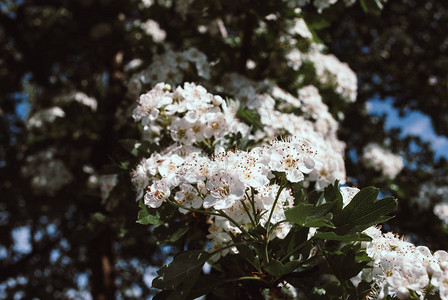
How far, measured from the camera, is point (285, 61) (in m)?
3.51

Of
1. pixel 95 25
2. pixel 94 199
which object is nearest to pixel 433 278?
pixel 94 199

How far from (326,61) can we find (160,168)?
2.40 metres

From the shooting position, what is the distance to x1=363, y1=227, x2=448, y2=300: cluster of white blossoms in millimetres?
1126

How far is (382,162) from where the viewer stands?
3994 mm

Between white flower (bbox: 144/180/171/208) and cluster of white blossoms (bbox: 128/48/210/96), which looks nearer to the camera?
white flower (bbox: 144/180/171/208)

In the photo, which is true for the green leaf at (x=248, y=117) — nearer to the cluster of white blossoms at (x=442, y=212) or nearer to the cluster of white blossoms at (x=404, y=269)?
the cluster of white blossoms at (x=404, y=269)

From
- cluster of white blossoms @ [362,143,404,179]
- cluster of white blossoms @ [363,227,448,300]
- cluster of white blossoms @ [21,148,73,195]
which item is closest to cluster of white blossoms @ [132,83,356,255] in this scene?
cluster of white blossoms @ [363,227,448,300]

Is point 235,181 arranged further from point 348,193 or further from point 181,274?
point 348,193

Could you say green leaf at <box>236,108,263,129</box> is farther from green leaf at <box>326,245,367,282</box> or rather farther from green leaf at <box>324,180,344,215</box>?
green leaf at <box>326,245,367,282</box>

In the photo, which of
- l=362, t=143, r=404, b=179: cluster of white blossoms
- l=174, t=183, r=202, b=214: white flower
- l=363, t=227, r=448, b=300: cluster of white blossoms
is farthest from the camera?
l=362, t=143, r=404, b=179: cluster of white blossoms

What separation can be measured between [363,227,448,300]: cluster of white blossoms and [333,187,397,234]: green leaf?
0.16 metres

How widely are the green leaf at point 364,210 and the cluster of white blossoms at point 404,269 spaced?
6.1 inches

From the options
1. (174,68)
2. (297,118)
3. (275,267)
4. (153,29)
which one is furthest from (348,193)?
(153,29)

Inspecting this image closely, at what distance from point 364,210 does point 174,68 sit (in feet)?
5.66
